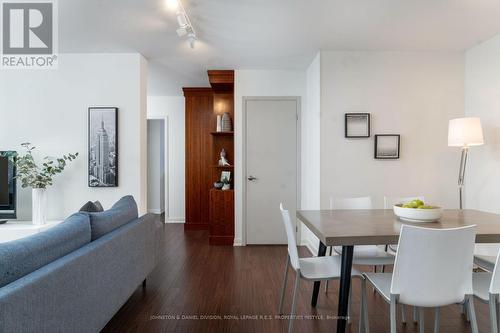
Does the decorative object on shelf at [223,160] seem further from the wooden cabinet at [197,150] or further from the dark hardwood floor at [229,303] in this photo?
the dark hardwood floor at [229,303]

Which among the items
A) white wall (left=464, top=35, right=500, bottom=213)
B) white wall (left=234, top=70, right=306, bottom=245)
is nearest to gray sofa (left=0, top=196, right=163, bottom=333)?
white wall (left=234, top=70, right=306, bottom=245)

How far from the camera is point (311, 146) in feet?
13.0

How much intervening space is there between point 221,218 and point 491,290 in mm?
3221

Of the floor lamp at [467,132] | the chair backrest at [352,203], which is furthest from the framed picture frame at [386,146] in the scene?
the chair backrest at [352,203]

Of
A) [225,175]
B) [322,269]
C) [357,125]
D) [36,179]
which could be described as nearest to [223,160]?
[225,175]

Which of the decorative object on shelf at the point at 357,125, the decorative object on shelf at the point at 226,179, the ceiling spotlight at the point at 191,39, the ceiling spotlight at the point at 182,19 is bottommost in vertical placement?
the decorative object on shelf at the point at 226,179

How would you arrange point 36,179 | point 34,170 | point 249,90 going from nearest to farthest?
1. point 36,179
2. point 34,170
3. point 249,90

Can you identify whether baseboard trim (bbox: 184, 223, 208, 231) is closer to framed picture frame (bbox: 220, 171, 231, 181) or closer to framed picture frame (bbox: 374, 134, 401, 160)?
framed picture frame (bbox: 220, 171, 231, 181)

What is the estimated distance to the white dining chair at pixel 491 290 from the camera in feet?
4.97

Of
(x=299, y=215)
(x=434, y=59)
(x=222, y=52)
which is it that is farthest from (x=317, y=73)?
(x=299, y=215)

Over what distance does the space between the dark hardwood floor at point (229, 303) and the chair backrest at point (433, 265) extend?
0.80 meters

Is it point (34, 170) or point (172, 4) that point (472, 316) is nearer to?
point (172, 4)

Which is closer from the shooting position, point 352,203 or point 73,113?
point 352,203

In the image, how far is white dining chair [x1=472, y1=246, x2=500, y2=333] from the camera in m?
1.51
